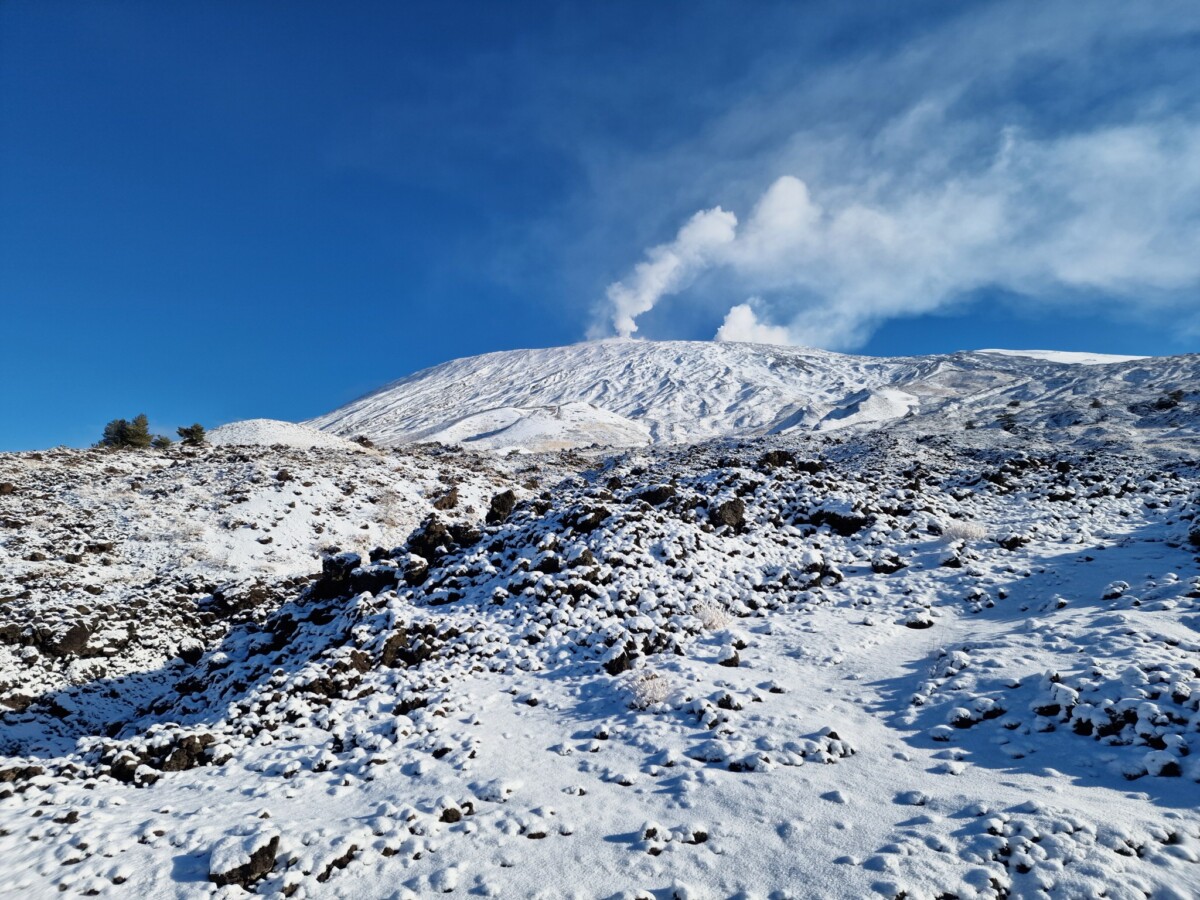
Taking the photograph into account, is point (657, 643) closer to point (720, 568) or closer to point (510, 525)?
point (720, 568)

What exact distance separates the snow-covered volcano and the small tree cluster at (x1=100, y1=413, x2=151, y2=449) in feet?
121

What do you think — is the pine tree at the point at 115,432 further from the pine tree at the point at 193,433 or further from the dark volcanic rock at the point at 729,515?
the dark volcanic rock at the point at 729,515

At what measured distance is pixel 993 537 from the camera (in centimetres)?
1794

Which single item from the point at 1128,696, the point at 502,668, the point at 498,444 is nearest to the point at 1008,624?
the point at 1128,696

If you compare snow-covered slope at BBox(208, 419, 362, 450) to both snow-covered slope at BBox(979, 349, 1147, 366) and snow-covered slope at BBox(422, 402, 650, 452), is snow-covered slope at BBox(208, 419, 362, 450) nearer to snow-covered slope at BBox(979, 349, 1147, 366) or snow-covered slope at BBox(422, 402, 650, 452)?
snow-covered slope at BBox(422, 402, 650, 452)

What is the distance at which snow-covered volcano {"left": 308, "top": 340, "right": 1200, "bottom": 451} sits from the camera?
225ft

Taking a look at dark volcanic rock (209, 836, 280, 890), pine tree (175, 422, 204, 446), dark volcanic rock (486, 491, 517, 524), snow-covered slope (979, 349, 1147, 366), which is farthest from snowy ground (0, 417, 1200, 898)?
snow-covered slope (979, 349, 1147, 366)

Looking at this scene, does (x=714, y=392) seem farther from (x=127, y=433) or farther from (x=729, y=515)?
(x=729, y=515)

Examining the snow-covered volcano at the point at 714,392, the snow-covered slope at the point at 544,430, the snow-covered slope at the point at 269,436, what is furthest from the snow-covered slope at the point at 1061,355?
the snow-covered slope at the point at 269,436

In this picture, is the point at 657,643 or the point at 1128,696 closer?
the point at 1128,696

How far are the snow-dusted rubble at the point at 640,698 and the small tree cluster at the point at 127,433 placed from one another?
22073 mm

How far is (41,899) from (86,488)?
27.7 meters

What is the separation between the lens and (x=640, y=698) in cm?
1083

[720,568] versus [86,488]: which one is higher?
[86,488]
